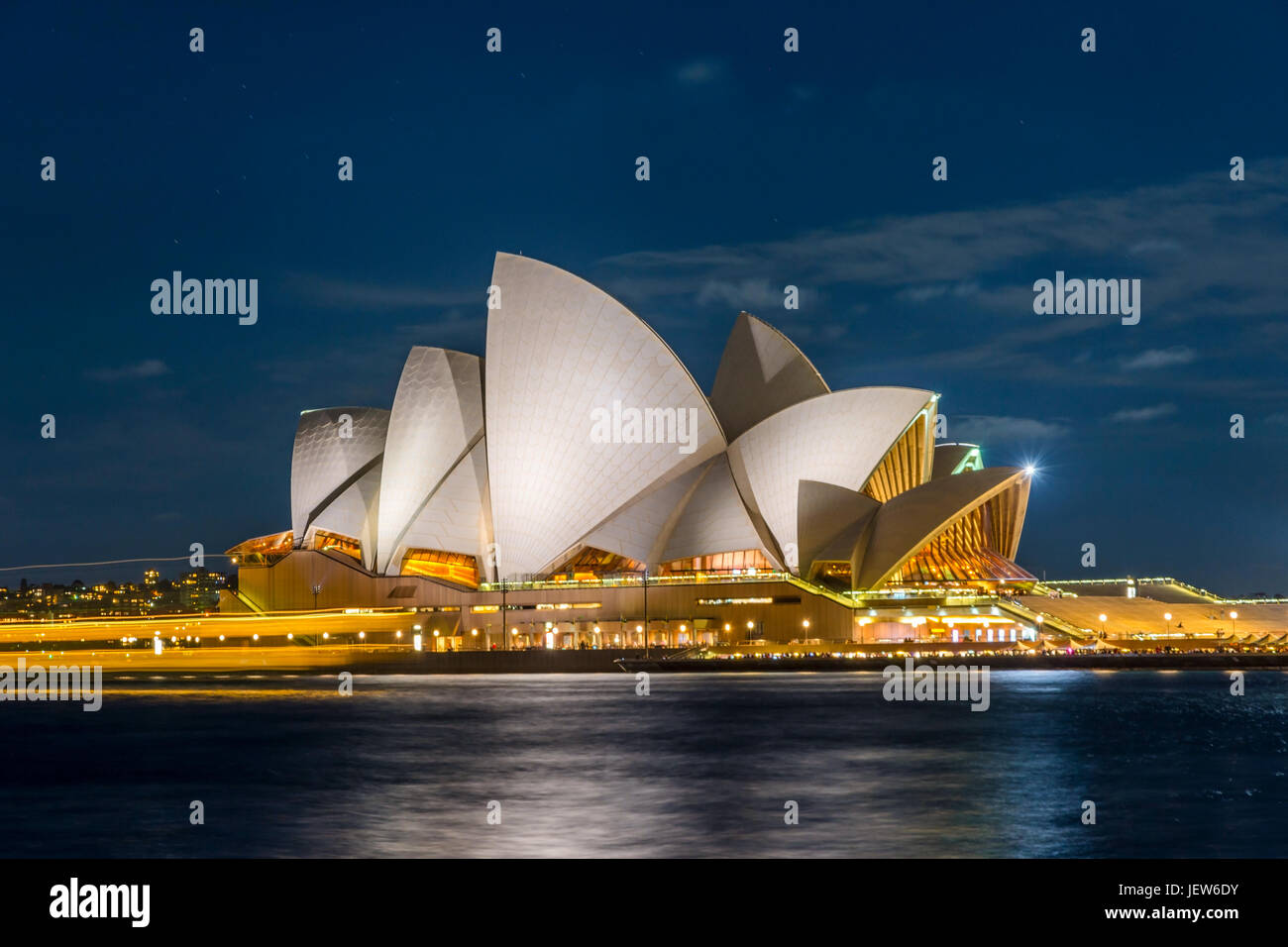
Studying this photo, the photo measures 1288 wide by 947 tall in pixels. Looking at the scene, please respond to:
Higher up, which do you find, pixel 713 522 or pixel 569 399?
pixel 569 399

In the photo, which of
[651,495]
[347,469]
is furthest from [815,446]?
[347,469]

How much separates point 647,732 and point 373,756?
25.7 ft

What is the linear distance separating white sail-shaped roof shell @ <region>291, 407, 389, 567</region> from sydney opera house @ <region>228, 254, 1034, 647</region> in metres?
2.52

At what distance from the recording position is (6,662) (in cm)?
8338

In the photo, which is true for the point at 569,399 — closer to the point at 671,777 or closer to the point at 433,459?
the point at 433,459

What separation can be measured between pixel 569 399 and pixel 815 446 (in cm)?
1216

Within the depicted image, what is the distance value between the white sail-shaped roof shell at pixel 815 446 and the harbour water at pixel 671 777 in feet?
56.1

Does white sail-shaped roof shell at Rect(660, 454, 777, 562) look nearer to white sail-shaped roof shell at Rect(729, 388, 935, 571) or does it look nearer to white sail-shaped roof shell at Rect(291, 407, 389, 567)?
white sail-shaped roof shell at Rect(729, 388, 935, 571)

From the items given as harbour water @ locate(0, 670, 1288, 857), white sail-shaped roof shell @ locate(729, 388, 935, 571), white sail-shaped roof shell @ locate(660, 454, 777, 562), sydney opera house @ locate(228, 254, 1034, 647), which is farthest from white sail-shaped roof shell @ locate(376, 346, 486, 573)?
harbour water @ locate(0, 670, 1288, 857)

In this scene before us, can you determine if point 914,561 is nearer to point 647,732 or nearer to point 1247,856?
point 647,732

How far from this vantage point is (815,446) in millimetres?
66500

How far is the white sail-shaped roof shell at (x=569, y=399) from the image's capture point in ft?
215

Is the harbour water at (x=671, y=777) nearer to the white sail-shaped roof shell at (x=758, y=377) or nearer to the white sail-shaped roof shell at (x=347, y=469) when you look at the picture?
the white sail-shaped roof shell at (x=758, y=377)

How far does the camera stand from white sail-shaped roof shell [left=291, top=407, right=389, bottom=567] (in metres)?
80.2
